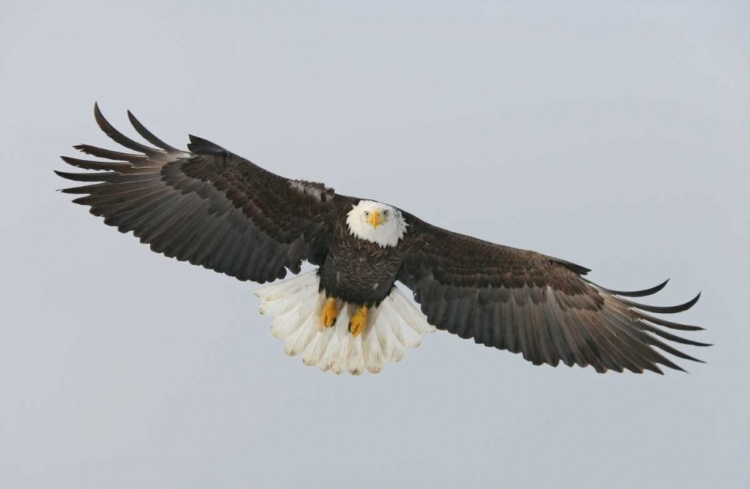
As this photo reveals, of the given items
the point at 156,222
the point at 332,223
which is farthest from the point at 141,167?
the point at 332,223

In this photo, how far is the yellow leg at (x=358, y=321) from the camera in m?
9.48

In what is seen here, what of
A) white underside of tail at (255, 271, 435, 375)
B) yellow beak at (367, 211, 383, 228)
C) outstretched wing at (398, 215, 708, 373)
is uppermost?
outstretched wing at (398, 215, 708, 373)

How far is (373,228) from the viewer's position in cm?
870

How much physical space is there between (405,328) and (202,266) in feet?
5.26

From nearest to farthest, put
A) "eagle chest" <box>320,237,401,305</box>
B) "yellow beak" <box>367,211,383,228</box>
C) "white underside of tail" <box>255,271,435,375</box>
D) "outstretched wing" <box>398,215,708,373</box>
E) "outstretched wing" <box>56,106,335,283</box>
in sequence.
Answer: "yellow beak" <box>367,211,383,228</box>
"outstretched wing" <box>56,106,335,283</box>
"eagle chest" <box>320,237,401,305</box>
"outstretched wing" <box>398,215,708,373</box>
"white underside of tail" <box>255,271,435,375</box>

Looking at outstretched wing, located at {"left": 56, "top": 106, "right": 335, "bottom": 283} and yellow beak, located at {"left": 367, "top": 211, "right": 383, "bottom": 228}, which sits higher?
yellow beak, located at {"left": 367, "top": 211, "right": 383, "bottom": 228}

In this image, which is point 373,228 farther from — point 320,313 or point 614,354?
point 614,354

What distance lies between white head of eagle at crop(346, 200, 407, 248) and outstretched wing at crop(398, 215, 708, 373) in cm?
27

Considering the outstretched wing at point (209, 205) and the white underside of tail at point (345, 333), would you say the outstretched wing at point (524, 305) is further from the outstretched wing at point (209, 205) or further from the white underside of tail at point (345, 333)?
the outstretched wing at point (209, 205)

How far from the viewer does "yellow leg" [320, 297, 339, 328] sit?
943 cm

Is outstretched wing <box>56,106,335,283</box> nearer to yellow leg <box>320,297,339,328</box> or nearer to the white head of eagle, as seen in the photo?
the white head of eagle

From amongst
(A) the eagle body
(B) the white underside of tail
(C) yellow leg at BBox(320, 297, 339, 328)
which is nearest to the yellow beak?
(A) the eagle body

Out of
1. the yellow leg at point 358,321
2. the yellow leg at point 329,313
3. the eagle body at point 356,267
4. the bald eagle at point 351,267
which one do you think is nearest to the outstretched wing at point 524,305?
the bald eagle at point 351,267

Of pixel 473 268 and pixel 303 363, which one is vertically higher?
pixel 473 268
